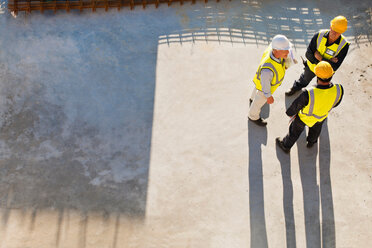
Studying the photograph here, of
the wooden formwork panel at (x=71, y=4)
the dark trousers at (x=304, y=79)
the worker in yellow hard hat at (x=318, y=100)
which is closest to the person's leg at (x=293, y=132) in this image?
the worker in yellow hard hat at (x=318, y=100)

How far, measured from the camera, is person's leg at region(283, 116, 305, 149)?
5.72 meters

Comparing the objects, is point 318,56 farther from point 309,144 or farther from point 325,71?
point 309,144

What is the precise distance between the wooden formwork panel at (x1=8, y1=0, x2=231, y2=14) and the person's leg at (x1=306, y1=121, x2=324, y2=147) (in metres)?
3.88

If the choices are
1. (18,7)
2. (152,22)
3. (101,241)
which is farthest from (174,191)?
(18,7)

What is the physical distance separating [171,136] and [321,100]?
8.44ft

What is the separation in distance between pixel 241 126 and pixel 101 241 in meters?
3.03

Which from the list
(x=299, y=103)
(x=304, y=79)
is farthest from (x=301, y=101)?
(x=304, y=79)

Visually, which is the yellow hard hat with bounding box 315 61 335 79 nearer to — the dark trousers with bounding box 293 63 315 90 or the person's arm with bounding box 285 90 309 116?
the person's arm with bounding box 285 90 309 116

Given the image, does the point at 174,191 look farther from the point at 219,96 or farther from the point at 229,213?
the point at 219,96

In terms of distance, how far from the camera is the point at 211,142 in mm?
6445

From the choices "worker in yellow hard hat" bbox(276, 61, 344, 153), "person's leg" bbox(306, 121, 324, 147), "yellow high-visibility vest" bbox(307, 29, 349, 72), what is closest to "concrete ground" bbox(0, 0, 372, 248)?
"person's leg" bbox(306, 121, 324, 147)

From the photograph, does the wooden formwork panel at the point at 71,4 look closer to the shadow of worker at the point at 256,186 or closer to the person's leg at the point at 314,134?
the shadow of worker at the point at 256,186

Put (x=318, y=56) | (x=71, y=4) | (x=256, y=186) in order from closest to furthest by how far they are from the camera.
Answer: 1. (x=318, y=56)
2. (x=256, y=186)
3. (x=71, y=4)

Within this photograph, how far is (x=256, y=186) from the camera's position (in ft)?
19.7
